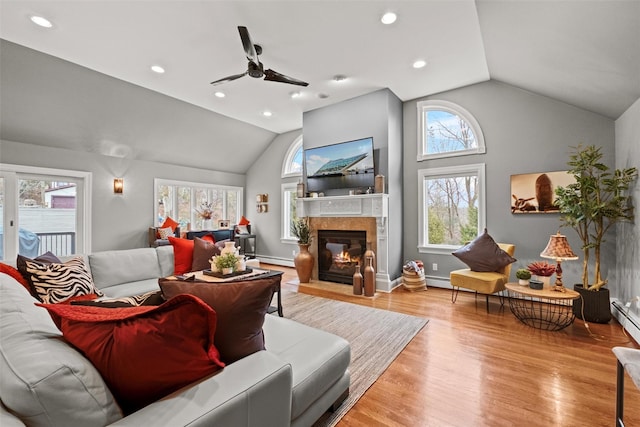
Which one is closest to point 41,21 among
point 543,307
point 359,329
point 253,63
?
point 253,63

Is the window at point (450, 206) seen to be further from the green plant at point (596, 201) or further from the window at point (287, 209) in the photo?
the window at point (287, 209)

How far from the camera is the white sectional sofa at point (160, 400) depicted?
2.38 ft

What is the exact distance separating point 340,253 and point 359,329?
6.68ft

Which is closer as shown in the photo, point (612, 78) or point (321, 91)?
point (612, 78)

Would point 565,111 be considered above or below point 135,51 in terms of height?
below

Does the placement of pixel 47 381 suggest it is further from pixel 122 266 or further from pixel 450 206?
pixel 450 206

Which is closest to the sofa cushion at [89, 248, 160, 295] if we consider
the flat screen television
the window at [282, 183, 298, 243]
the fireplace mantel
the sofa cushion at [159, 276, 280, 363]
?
the sofa cushion at [159, 276, 280, 363]

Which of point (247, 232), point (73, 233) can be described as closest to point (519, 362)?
point (247, 232)

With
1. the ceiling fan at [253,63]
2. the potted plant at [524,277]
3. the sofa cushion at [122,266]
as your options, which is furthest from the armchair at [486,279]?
the sofa cushion at [122,266]

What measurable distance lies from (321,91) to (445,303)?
12.2 feet

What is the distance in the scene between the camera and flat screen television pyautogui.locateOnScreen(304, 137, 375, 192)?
461cm

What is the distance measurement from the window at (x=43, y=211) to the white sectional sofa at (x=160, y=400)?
15.4ft

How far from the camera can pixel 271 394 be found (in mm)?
1124

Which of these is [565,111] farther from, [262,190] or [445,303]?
[262,190]
